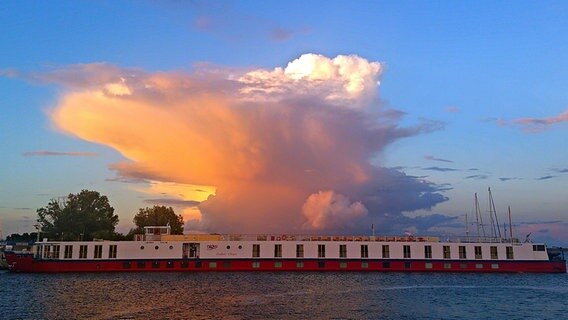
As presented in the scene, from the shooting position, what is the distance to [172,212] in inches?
7023

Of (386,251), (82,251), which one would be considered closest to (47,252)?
(82,251)

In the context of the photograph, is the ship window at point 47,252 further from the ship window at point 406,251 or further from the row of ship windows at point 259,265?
the ship window at point 406,251

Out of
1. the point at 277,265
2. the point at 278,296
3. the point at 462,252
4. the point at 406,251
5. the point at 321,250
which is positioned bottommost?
the point at 278,296

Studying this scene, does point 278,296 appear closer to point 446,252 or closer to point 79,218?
point 446,252

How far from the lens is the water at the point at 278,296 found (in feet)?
199

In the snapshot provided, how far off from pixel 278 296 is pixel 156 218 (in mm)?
107652

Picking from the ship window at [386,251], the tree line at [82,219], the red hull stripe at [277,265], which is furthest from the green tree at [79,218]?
the ship window at [386,251]

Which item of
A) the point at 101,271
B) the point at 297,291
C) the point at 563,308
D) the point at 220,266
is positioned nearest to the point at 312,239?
the point at 220,266

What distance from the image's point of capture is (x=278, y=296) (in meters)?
72.7

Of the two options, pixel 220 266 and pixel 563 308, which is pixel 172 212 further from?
pixel 563 308

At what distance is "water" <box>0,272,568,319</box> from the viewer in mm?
60781

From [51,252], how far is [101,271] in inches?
477

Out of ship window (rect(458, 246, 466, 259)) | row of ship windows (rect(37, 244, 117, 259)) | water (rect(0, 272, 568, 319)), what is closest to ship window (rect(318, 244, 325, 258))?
water (rect(0, 272, 568, 319))

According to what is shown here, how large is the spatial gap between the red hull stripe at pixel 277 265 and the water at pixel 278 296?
4660mm
